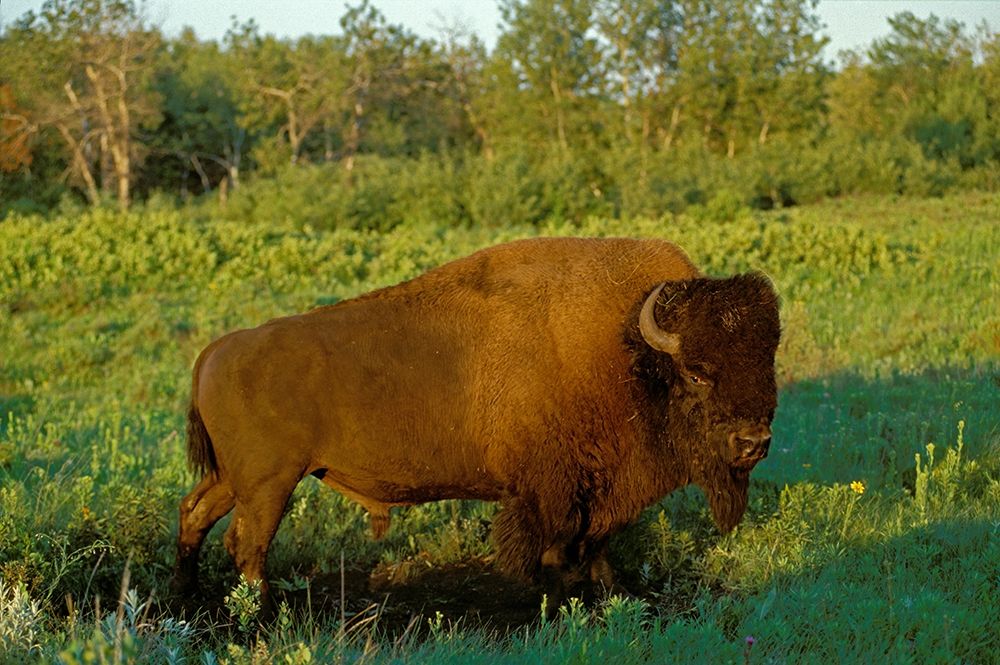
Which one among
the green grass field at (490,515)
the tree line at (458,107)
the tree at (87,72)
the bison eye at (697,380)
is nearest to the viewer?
the green grass field at (490,515)

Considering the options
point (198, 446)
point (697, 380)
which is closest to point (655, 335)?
point (697, 380)

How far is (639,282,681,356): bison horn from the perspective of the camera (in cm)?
518

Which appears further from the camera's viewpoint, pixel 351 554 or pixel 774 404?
pixel 351 554

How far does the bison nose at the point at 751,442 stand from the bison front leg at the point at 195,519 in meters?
2.76

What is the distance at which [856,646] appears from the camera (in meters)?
4.25

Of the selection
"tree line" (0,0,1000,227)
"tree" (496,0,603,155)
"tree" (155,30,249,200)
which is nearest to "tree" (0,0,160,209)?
"tree line" (0,0,1000,227)

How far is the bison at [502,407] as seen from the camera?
529 cm

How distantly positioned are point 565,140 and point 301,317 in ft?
112

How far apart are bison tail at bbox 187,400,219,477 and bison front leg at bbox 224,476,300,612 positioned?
340 millimetres

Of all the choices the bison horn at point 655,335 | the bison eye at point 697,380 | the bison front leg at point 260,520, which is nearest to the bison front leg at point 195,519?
the bison front leg at point 260,520

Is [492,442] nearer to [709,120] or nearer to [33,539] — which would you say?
[33,539]

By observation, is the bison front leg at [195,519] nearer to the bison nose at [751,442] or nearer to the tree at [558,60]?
the bison nose at [751,442]

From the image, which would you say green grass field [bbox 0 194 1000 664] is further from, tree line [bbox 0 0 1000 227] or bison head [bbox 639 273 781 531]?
tree line [bbox 0 0 1000 227]

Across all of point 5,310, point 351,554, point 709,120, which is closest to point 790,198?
point 709,120
